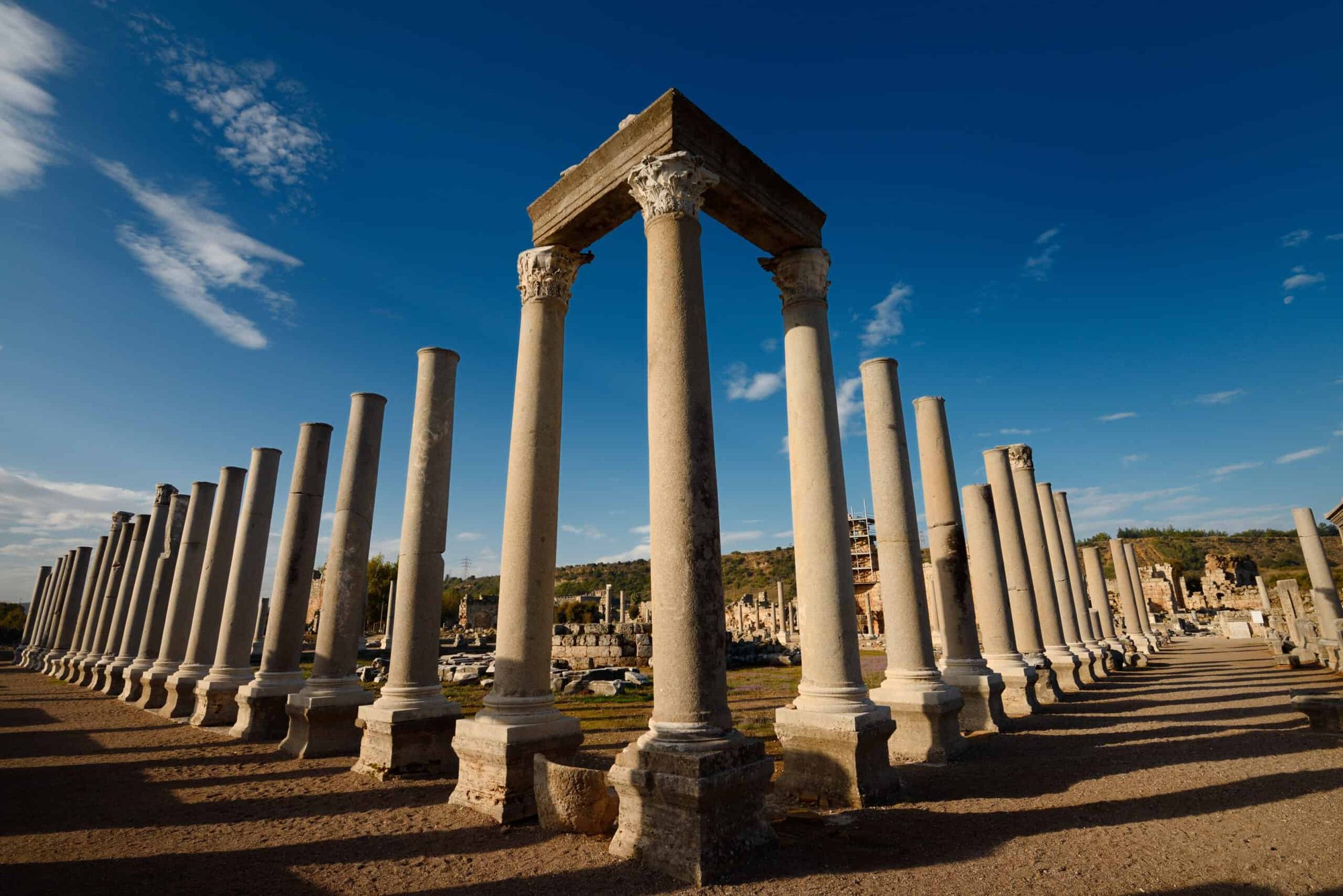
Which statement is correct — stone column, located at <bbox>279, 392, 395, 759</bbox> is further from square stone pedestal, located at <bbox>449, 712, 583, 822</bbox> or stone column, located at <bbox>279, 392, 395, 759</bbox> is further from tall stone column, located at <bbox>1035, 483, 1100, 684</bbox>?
tall stone column, located at <bbox>1035, 483, 1100, 684</bbox>

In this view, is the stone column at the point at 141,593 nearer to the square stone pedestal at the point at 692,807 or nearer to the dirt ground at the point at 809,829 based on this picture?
the dirt ground at the point at 809,829

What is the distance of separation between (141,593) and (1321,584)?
4322cm

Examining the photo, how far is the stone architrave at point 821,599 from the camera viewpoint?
767 cm

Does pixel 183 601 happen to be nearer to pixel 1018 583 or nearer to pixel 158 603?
pixel 158 603

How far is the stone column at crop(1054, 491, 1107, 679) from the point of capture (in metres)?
22.3

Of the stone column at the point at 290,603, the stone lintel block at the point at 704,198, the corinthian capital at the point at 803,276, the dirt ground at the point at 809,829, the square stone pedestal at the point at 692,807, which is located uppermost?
the stone lintel block at the point at 704,198

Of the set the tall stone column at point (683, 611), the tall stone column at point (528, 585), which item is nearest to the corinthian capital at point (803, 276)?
the tall stone column at point (683, 611)

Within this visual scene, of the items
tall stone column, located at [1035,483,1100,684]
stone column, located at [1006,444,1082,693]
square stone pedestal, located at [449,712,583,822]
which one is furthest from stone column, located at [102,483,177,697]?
tall stone column, located at [1035,483,1100,684]

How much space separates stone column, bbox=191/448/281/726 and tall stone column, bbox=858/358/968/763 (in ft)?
46.2

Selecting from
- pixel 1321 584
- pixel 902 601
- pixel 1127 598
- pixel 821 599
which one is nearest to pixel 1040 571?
pixel 902 601

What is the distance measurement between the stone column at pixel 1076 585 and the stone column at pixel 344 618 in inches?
873

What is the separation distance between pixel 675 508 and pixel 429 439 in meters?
6.01

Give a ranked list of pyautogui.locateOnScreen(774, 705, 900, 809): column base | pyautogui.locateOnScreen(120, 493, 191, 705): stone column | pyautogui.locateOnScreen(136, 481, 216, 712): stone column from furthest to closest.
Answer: pyautogui.locateOnScreen(120, 493, 191, 705): stone column, pyautogui.locateOnScreen(136, 481, 216, 712): stone column, pyautogui.locateOnScreen(774, 705, 900, 809): column base

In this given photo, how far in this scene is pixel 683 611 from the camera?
636cm
